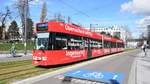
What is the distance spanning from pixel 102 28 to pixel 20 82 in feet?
285

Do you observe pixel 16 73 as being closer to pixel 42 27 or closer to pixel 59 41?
pixel 42 27

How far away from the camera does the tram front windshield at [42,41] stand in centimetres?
1734

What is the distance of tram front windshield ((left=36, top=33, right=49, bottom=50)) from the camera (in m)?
17.3

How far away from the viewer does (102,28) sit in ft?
317

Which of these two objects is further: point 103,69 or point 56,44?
point 56,44

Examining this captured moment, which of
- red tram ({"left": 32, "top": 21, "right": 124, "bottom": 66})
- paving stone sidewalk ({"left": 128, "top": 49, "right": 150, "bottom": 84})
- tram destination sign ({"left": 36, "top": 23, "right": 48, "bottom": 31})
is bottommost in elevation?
paving stone sidewalk ({"left": 128, "top": 49, "right": 150, "bottom": 84})

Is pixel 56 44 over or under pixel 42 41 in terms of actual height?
under

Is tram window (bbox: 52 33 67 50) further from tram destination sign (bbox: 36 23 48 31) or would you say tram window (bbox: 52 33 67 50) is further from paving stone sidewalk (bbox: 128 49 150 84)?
paving stone sidewalk (bbox: 128 49 150 84)

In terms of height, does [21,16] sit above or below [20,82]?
above

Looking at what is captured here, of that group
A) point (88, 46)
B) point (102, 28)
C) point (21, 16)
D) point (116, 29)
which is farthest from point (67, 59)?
point (116, 29)

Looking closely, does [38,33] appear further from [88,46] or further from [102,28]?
[102,28]

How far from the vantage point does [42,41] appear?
17547 millimetres

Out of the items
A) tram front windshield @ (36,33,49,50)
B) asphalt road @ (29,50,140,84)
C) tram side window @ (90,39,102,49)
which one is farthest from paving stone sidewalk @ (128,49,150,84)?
tram side window @ (90,39,102,49)

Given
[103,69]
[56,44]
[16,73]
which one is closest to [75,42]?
[56,44]
